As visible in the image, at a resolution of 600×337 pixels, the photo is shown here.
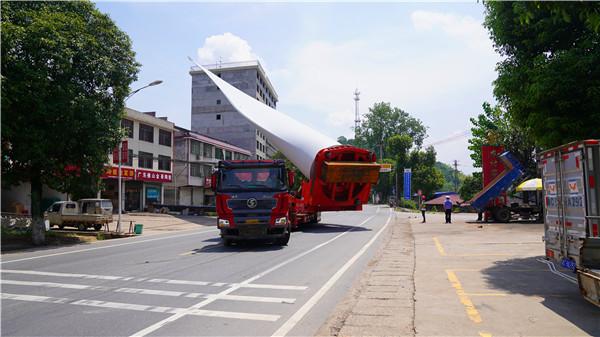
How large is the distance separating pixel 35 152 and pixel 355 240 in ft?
40.8

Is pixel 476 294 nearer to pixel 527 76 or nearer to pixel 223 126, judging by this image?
pixel 527 76

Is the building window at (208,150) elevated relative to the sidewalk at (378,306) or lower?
elevated

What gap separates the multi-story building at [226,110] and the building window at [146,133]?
28474 mm

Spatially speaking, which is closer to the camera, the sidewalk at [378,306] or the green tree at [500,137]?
the sidewalk at [378,306]

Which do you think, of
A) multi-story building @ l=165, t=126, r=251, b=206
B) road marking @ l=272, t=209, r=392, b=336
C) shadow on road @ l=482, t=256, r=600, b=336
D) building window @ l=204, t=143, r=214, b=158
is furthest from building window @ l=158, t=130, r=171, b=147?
shadow on road @ l=482, t=256, r=600, b=336

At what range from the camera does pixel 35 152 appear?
51.3 feet

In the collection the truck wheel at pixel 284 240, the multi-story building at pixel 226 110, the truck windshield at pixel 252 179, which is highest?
the multi-story building at pixel 226 110

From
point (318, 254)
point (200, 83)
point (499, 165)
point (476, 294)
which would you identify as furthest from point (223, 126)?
point (476, 294)

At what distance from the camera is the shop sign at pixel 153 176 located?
41.3 m

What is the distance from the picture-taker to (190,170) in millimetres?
50500

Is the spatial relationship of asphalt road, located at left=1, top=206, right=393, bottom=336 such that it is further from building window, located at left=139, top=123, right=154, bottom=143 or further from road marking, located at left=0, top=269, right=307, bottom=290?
building window, located at left=139, top=123, right=154, bottom=143

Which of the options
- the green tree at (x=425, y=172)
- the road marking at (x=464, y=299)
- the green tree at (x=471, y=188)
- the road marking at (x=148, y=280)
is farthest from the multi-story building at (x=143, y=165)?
the green tree at (x=425, y=172)

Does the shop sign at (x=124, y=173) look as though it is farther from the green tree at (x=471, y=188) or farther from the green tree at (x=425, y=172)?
the green tree at (x=425, y=172)

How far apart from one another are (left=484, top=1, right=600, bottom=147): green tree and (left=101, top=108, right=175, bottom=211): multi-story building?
32976 millimetres
